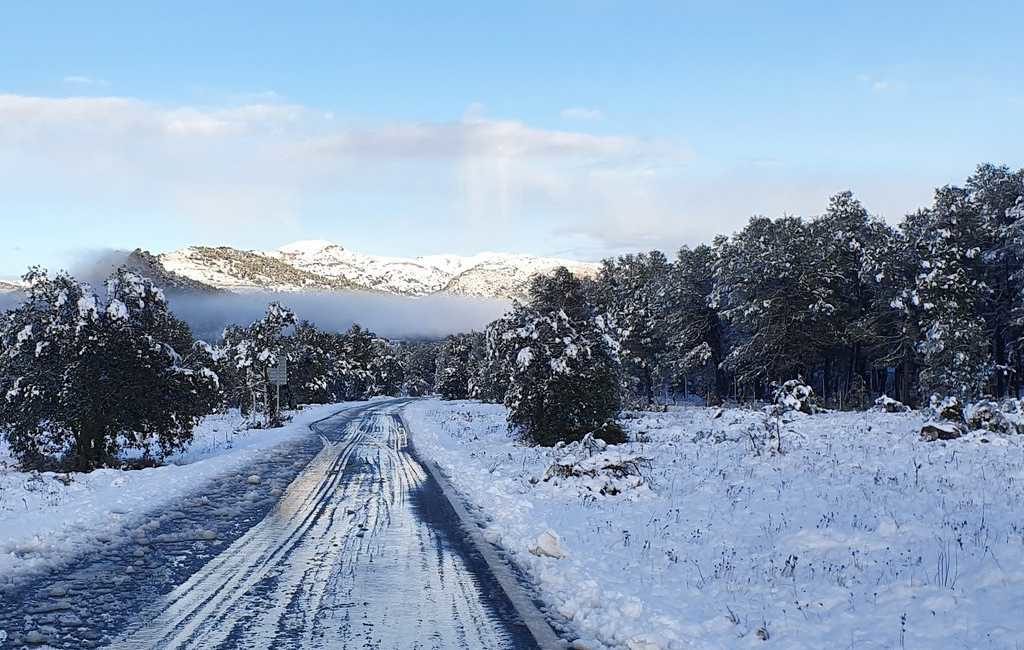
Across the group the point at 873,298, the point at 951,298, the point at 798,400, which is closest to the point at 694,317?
the point at 873,298

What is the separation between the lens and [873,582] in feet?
21.4

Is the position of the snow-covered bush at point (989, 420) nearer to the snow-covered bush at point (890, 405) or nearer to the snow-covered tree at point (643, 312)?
the snow-covered bush at point (890, 405)

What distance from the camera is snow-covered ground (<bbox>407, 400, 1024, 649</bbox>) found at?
18.5 ft

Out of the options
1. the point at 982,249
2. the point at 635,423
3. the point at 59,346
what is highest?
the point at 982,249

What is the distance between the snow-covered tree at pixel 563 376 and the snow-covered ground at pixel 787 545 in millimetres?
4736

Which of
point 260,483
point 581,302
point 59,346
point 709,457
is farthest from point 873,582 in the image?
point 59,346

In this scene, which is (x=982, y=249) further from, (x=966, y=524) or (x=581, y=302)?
(x=966, y=524)

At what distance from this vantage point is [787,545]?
8102 mm

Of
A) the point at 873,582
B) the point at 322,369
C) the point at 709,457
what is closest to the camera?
the point at 873,582

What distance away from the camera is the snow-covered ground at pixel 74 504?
26.5ft

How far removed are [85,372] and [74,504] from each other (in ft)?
22.9

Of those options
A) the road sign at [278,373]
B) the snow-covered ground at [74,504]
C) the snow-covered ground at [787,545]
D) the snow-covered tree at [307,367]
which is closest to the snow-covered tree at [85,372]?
the snow-covered ground at [74,504]

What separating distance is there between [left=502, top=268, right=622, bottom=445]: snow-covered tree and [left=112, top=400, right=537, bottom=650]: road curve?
8837 mm

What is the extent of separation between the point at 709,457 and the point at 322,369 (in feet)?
195
